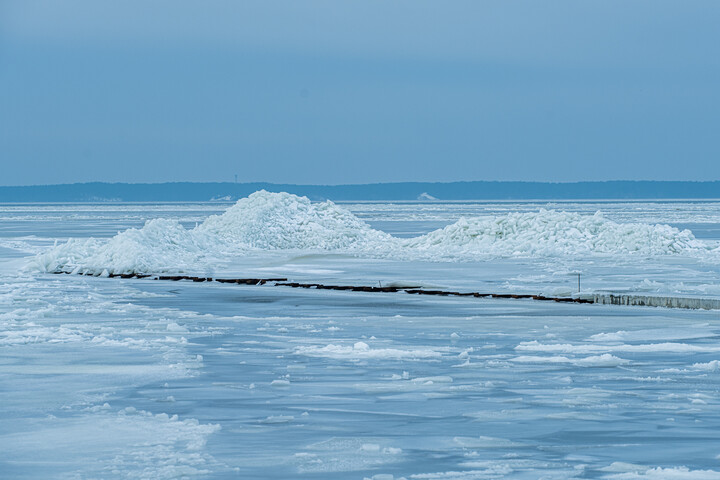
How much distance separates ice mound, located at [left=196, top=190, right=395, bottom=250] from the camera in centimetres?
3184

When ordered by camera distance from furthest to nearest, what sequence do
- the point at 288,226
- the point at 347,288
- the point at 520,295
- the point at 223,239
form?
the point at 288,226 < the point at 223,239 < the point at 347,288 < the point at 520,295

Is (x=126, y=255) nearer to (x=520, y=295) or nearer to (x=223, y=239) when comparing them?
(x=223, y=239)

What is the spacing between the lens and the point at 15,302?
15.4m

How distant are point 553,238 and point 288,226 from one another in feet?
28.5

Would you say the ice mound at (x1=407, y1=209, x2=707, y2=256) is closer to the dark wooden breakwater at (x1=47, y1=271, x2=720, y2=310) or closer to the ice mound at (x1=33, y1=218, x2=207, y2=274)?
the ice mound at (x1=33, y1=218, x2=207, y2=274)

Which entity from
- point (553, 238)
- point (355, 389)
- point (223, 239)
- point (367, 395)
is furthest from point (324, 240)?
point (367, 395)

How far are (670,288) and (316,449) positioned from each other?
12.3m

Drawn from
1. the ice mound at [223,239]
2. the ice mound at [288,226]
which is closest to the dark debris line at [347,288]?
the ice mound at [223,239]

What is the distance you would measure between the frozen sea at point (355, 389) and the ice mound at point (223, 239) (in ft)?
21.2

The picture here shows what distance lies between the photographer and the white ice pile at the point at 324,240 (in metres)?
23.1

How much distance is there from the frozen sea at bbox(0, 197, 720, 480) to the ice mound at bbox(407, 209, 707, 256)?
39.0ft

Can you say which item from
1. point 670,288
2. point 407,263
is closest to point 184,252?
point 407,263

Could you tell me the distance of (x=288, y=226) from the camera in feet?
109

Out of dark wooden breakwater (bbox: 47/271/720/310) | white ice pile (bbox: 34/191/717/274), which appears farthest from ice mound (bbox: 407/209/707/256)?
dark wooden breakwater (bbox: 47/271/720/310)
